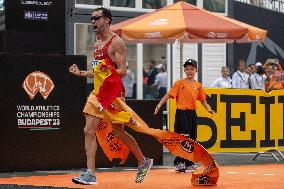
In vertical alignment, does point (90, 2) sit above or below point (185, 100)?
above

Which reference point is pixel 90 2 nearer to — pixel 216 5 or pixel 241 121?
pixel 216 5

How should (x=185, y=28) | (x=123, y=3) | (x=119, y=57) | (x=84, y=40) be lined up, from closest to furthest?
(x=119, y=57)
(x=185, y=28)
(x=84, y=40)
(x=123, y=3)

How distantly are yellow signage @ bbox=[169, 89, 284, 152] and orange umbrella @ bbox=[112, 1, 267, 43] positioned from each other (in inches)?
61.2

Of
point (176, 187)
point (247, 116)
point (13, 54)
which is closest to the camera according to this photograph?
point (176, 187)

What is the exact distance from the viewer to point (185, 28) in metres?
17.4

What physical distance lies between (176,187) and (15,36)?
3.84 m

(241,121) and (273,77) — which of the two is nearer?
(241,121)

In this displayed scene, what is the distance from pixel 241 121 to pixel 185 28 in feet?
6.91

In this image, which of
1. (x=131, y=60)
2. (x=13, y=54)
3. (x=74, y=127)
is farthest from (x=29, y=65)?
(x=131, y=60)

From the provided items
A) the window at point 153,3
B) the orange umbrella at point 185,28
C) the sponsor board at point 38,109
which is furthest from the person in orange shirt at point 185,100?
the window at point 153,3

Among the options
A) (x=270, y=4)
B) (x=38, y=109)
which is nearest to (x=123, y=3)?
(x=270, y=4)

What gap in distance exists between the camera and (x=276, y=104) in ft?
55.5

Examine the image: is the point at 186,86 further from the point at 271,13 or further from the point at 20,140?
the point at 271,13

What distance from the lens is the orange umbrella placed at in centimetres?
1752
